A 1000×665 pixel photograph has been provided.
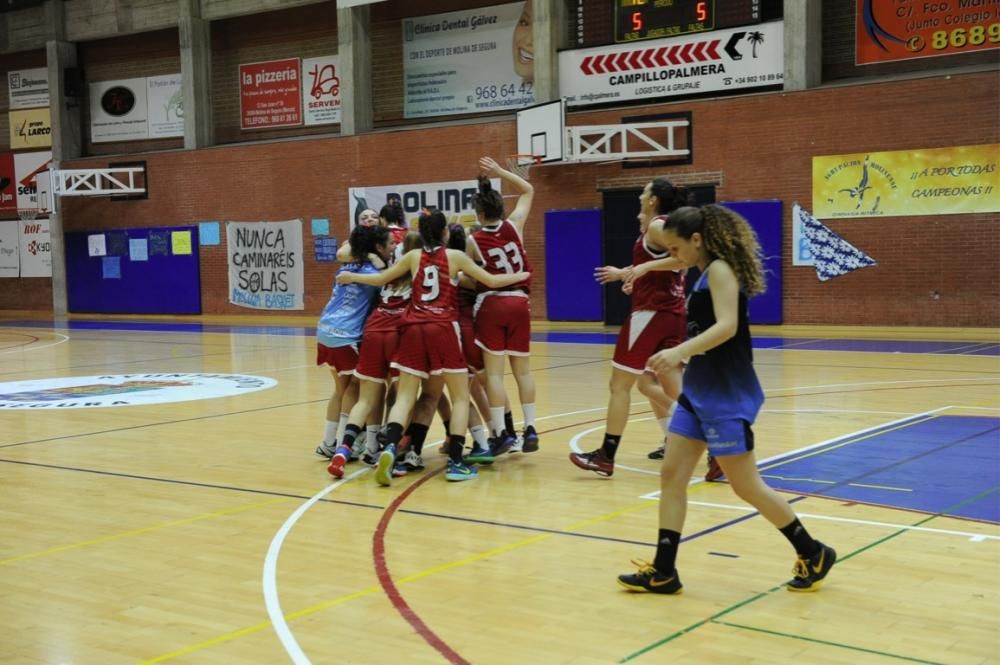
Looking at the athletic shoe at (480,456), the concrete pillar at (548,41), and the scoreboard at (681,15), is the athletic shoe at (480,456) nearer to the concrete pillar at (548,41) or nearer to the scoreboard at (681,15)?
the scoreboard at (681,15)

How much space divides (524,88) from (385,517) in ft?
58.5

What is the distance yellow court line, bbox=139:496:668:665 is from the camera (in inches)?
164

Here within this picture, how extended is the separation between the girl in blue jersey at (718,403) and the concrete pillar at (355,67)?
20.7 m

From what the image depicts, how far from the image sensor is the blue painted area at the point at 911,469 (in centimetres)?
638

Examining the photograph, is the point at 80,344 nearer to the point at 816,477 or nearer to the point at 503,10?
the point at 503,10

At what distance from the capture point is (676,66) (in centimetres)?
2062

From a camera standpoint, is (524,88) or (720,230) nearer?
(720,230)

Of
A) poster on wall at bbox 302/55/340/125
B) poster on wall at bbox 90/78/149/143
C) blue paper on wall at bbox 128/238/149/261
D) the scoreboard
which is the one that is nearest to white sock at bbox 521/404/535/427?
the scoreboard

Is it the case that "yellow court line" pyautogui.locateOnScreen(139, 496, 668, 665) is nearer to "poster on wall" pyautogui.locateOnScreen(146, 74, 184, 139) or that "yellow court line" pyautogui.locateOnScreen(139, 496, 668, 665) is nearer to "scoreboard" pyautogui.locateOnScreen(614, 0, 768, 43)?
"scoreboard" pyautogui.locateOnScreen(614, 0, 768, 43)

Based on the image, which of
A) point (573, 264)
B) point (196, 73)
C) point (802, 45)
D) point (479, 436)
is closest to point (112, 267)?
point (196, 73)

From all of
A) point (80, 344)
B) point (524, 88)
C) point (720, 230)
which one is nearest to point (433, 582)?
point (720, 230)

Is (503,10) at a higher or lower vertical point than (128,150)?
higher

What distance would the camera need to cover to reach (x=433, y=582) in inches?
196

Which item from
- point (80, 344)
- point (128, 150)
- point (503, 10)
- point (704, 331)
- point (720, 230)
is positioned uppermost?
point (503, 10)
